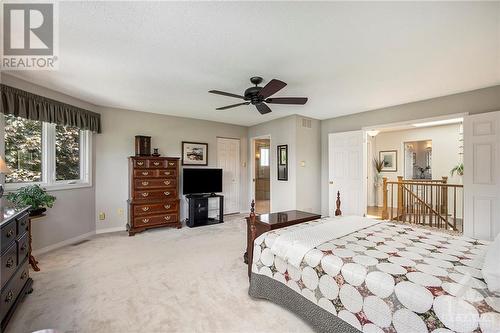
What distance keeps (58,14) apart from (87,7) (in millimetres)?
306

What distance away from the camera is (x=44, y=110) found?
11.1ft

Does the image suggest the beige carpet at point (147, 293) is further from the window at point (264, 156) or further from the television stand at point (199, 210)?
the window at point (264, 156)

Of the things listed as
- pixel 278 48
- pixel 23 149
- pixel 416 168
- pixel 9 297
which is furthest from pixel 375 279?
pixel 416 168

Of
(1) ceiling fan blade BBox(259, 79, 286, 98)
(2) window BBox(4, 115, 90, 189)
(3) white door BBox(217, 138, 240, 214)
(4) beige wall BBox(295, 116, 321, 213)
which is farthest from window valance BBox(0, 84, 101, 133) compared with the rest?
(4) beige wall BBox(295, 116, 321, 213)

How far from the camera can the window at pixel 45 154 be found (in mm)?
3203

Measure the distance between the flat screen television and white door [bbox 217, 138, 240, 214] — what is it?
0.58m

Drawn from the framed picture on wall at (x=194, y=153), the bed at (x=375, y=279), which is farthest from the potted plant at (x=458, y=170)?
the framed picture on wall at (x=194, y=153)

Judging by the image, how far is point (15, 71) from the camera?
292 centimetres

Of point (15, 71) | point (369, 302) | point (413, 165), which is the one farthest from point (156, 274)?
point (413, 165)

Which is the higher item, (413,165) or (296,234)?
(413,165)

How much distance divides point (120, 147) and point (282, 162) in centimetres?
352

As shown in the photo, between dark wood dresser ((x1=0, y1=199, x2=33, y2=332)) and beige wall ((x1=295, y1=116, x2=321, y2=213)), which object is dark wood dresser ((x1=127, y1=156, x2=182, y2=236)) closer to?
dark wood dresser ((x1=0, y1=199, x2=33, y2=332))

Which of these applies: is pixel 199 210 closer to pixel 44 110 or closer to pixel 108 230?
pixel 108 230

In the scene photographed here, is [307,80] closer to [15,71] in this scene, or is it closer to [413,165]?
[15,71]
